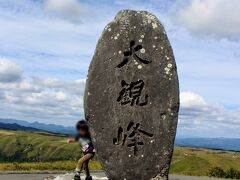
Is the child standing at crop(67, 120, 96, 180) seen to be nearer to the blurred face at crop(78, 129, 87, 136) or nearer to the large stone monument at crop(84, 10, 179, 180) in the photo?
the blurred face at crop(78, 129, 87, 136)

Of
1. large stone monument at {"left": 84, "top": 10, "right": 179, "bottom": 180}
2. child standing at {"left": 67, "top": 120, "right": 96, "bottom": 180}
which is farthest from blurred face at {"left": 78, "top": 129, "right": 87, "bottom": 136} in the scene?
large stone monument at {"left": 84, "top": 10, "right": 179, "bottom": 180}

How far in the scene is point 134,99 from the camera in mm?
13898

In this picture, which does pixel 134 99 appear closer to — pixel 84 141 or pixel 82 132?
pixel 82 132

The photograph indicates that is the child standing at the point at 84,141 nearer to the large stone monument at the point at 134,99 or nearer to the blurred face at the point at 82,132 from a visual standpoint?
the blurred face at the point at 82,132

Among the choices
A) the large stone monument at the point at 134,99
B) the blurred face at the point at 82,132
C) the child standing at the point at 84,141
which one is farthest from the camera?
the blurred face at the point at 82,132

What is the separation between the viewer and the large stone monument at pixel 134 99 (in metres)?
13.6

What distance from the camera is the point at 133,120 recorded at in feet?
45.4

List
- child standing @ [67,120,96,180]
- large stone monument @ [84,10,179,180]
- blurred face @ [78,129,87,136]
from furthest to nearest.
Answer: blurred face @ [78,129,87,136]
child standing @ [67,120,96,180]
large stone monument @ [84,10,179,180]

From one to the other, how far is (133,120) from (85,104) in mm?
1680

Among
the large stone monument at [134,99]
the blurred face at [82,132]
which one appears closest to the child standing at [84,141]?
the blurred face at [82,132]

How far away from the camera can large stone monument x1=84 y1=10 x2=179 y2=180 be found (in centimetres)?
1362

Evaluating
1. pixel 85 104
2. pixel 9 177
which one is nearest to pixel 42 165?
pixel 9 177

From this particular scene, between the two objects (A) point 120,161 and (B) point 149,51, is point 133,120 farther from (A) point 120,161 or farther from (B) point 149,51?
(B) point 149,51

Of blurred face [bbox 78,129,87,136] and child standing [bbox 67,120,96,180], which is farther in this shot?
blurred face [bbox 78,129,87,136]
